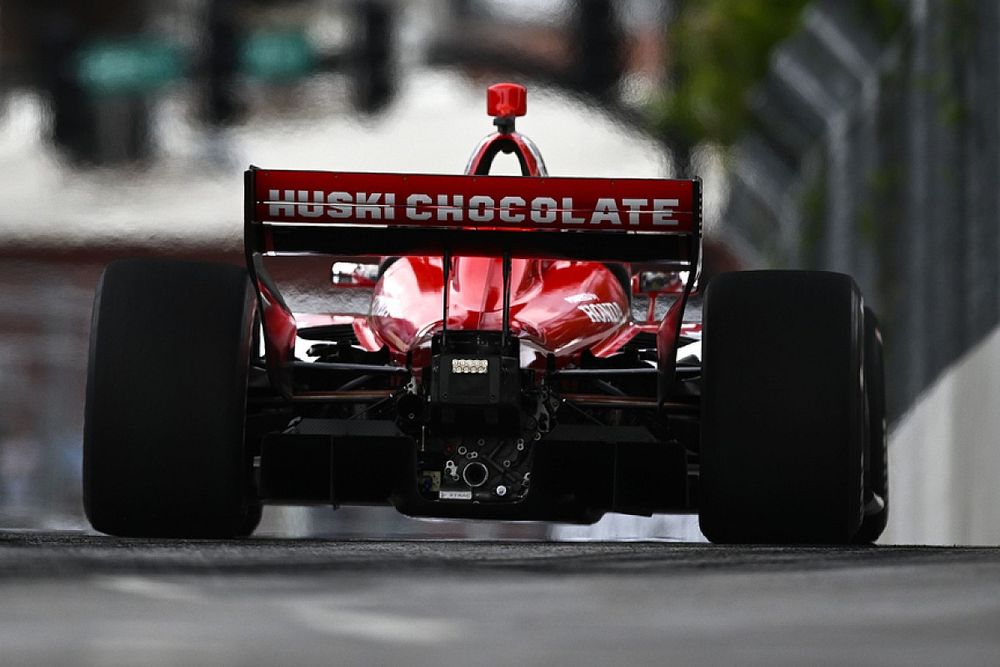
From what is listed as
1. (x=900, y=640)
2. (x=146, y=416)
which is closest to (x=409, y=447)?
(x=146, y=416)

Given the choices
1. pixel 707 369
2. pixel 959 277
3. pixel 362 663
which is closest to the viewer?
pixel 362 663

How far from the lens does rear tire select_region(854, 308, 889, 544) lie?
7.38 m

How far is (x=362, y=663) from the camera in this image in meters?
2.46

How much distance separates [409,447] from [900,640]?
319 cm

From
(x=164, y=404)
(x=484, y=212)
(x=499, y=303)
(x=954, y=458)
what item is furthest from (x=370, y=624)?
(x=954, y=458)

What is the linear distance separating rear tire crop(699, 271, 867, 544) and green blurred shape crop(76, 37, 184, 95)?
18.6m

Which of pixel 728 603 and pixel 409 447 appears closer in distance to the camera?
A: pixel 728 603

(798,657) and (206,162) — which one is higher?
(206,162)

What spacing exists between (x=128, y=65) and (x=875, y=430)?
18.4 m

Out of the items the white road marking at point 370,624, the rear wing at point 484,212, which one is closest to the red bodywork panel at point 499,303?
the rear wing at point 484,212

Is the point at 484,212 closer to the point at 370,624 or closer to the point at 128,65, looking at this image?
the point at 370,624

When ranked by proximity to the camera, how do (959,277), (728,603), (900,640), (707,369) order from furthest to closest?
(959,277) < (707,369) < (728,603) < (900,640)

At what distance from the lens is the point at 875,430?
7.38 m

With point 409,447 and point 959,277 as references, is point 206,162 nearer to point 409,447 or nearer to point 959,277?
point 959,277
